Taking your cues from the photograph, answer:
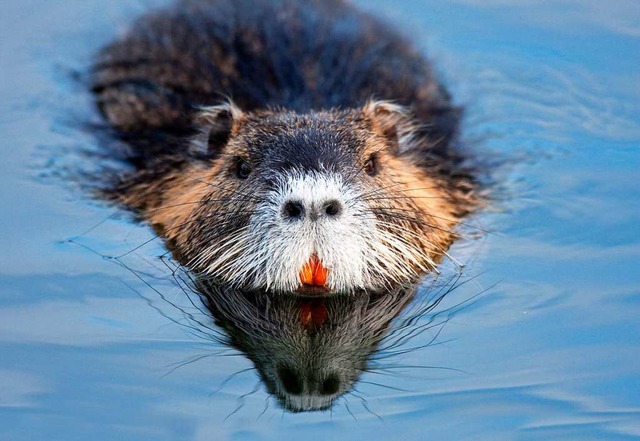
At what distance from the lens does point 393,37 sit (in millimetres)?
8328

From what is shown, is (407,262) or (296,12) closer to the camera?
(407,262)

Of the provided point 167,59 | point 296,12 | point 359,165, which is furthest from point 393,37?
point 359,165

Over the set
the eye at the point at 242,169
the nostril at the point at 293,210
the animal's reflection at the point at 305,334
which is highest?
the nostril at the point at 293,210

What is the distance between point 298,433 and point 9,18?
5.82 meters

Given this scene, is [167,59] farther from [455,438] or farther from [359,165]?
[455,438]

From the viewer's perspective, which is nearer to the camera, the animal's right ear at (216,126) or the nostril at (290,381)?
the nostril at (290,381)

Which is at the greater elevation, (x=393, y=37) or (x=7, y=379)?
(x=393, y=37)

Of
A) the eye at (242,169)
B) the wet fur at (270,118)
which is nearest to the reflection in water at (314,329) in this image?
the wet fur at (270,118)

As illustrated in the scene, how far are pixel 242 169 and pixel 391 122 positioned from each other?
0.99 m

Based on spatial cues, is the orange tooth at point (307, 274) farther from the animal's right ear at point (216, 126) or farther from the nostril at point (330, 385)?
the animal's right ear at point (216, 126)

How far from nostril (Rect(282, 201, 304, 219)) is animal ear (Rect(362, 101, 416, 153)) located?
3.84ft

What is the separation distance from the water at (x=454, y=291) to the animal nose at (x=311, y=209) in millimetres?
618

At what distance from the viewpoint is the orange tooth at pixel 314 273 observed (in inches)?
218

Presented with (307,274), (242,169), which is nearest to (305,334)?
(307,274)
